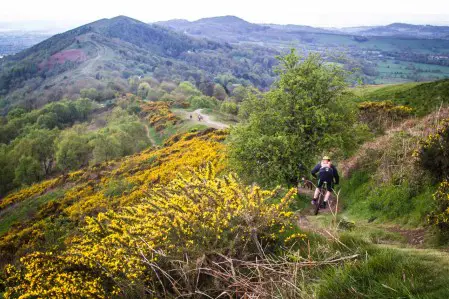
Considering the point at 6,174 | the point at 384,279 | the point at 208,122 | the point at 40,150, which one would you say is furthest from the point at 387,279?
the point at 40,150

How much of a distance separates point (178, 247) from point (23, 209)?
3677 centimetres

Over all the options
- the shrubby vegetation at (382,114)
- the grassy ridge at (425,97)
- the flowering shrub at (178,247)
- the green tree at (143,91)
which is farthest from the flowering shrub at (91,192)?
the green tree at (143,91)

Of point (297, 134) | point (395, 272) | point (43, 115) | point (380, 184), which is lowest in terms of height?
point (43, 115)

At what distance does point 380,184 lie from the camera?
12852 millimetres

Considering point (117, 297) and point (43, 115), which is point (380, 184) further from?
point (43, 115)

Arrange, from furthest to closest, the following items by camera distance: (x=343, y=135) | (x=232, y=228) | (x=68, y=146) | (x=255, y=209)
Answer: (x=68, y=146) → (x=343, y=135) → (x=255, y=209) → (x=232, y=228)

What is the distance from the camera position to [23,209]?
3538cm

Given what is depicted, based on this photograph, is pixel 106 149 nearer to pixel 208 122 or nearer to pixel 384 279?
pixel 208 122

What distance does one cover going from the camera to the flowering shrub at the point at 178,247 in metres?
5.28

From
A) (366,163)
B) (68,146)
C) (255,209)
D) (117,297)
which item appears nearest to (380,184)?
(366,163)

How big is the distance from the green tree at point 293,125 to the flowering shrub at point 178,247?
7.64 meters

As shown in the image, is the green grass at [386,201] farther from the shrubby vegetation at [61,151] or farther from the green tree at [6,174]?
the green tree at [6,174]

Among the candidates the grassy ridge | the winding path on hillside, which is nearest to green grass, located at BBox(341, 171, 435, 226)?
the grassy ridge

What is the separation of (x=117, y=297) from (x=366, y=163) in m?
12.6
